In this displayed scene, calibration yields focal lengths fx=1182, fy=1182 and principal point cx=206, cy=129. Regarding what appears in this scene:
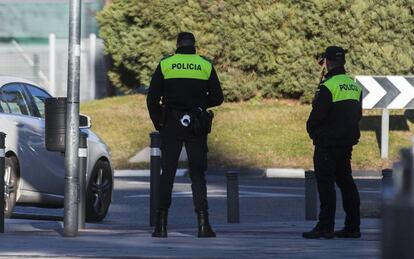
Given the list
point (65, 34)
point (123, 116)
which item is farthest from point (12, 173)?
point (65, 34)

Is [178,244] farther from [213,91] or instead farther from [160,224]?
[213,91]

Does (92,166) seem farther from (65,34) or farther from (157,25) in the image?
(65,34)

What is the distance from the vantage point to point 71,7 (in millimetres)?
9352

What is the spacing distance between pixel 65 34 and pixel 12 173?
70.4 ft

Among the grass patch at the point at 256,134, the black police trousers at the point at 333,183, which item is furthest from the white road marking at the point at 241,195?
the black police trousers at the point at 333,183

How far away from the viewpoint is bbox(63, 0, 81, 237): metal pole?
9.38m

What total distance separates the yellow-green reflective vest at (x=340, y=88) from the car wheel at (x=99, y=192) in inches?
133

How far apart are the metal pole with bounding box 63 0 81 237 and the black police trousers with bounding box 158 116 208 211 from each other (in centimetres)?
70

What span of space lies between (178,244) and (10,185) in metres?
3.26

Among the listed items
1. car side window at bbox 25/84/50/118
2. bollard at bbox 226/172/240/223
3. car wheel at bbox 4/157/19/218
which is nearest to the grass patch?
car side window at bbox 25/84/50/118

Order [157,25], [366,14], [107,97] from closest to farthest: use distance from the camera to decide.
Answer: [366,14] < [157,25] < [107,97]

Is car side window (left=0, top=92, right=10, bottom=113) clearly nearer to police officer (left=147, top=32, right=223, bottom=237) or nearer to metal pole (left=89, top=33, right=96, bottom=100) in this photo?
police officer (left=147, top=32, right=223, bottom=237)

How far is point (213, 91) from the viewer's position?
9.50 metres

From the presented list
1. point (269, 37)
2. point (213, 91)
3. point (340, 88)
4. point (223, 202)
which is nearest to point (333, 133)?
point (340, 88)
